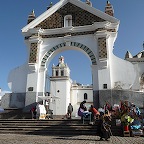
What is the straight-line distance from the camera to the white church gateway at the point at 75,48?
582 inches

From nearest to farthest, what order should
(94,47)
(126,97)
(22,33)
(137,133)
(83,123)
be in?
(137,133) → (83,123) → (126,97) → (94,47) → (22,33)

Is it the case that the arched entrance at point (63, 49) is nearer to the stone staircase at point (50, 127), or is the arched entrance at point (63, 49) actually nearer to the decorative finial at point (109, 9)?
the decorative finial at point (109, 9)

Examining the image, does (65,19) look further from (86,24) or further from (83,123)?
(83,123)

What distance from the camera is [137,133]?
9.43 meters

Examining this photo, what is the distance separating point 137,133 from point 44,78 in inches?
346

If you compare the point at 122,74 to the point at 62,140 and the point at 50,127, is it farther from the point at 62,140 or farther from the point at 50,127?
the point at 62,140

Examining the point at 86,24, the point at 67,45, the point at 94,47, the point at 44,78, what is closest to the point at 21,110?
the point at 44,78

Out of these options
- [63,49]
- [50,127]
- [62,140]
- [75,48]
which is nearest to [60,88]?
[63,49]

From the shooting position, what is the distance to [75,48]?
1639 centimetres

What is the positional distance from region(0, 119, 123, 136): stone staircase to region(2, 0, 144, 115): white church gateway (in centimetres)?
337

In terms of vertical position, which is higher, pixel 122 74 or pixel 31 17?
pixel 31 17

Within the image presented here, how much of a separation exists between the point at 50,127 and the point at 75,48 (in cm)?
758

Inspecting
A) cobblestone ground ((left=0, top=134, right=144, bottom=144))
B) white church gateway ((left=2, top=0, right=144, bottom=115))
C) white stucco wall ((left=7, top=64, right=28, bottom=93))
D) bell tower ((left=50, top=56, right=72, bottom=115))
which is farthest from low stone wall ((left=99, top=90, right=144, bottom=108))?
bell tower ((left=50, top=56, right=72, bottom=115))

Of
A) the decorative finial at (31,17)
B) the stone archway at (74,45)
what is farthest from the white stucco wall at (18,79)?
the decorative finial at (31,17)
